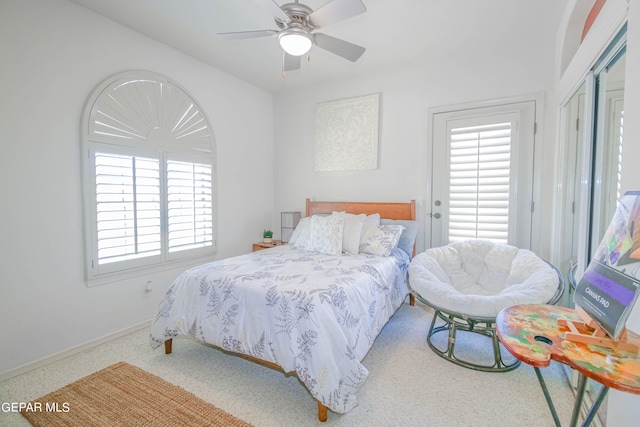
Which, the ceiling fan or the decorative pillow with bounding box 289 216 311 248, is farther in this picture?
the decorative pillow with bounding box 289 216 311 248

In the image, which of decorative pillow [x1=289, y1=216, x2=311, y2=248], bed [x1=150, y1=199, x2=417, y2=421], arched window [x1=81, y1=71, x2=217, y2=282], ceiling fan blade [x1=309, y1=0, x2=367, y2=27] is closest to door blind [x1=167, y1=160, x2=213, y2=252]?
arched window [x1=81, y1=71, x2=217, y2=282]

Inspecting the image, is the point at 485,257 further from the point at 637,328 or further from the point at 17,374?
the point at 17,374

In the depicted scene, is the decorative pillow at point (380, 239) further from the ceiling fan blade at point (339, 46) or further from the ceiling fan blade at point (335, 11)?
the ceiling fan blade at point (335, 11)

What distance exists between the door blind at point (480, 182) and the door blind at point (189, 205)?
2.86 metres

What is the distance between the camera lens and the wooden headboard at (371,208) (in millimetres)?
3527

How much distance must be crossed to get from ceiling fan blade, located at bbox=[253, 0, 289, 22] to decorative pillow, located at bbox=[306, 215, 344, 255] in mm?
1882

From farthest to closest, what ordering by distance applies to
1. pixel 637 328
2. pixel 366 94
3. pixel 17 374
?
pixel 366 94 < pixel 17 374 < pixel 637 328

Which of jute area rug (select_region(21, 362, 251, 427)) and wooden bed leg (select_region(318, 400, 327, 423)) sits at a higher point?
wooden bed leg (select_region(318, 400, 327, 423))

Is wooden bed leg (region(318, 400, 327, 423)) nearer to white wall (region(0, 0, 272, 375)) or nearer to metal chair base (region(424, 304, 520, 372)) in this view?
metal chair base (region(424, 304, 520, 372))

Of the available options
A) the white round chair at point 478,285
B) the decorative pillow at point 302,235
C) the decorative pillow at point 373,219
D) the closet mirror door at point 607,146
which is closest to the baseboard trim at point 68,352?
the decorative pillow at point 302,235

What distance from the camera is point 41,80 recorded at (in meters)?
2.24

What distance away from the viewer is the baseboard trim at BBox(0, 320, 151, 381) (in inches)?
83.6

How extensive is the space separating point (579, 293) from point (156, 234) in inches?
129

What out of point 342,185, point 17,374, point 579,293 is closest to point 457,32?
point 342,185
